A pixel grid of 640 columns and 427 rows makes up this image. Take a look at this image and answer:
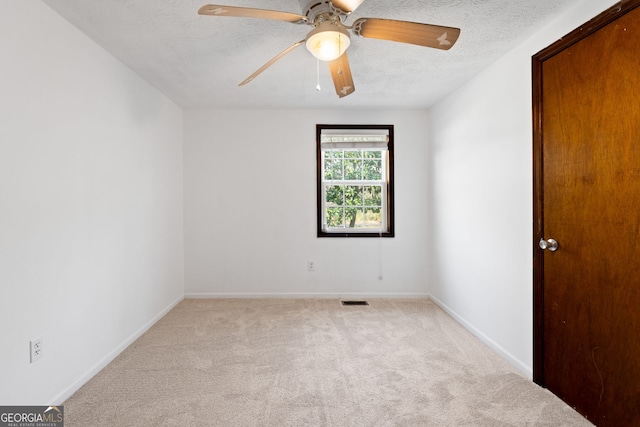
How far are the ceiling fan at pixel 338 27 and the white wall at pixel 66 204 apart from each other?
1148 mm

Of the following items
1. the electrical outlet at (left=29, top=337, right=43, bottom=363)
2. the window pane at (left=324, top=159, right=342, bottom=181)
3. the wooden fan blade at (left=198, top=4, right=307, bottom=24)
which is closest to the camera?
the wooden fan blade at (left=198, top=4, right=307, bottom=24)

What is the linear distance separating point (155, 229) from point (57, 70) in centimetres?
173

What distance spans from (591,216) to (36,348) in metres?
3.15

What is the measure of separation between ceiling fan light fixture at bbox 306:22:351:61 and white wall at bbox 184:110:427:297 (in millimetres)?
2290

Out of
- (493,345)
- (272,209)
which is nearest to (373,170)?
(272,209)

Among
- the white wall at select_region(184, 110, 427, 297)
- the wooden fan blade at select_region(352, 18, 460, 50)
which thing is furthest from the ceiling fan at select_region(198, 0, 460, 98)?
the white wall at select_region(184, 110, 427, 297)

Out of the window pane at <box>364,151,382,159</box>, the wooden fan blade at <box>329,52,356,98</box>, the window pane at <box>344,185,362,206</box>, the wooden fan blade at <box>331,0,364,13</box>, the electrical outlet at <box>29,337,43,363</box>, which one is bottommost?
the electrical outlet at <box>29,337,43,363</box>

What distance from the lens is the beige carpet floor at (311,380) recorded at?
183 centimetres

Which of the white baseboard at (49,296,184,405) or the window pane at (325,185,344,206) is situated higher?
the window pane at (325,185,344,206)

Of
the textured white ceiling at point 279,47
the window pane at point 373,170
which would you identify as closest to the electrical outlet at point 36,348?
the textured white ceiling at point 279,47

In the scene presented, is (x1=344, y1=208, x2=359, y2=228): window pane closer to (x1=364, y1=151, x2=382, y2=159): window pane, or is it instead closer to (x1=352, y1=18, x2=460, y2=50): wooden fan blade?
(x1=364, y1=151, x2=382, y2=159): window pane

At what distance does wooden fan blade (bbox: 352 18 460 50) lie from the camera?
1579mm

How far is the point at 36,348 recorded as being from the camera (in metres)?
1.82

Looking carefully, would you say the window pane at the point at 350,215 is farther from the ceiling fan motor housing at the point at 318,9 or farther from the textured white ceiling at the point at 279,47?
the ceiling fan motor housing at the point at 318,9
